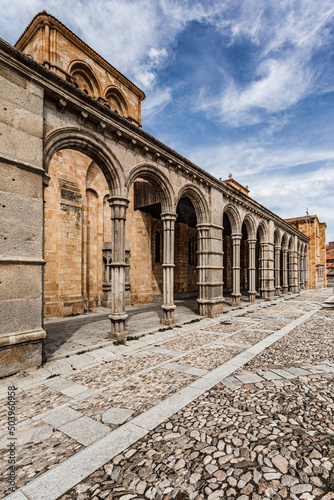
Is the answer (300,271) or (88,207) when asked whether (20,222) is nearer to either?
(88,207)

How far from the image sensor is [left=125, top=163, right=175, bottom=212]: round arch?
818cm

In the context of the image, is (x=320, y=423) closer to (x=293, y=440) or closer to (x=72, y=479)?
(x=293, y=440)

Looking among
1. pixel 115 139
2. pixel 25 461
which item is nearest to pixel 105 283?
pixel 115 139

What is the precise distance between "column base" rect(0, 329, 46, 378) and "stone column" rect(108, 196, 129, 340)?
216cm

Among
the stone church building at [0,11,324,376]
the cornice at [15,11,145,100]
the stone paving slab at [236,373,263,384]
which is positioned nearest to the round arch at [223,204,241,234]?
the stone church building at [0,11,324,376]

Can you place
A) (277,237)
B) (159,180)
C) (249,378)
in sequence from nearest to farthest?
(249,378), (159,180), (277,237)

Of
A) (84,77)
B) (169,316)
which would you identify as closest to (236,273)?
(169,316)

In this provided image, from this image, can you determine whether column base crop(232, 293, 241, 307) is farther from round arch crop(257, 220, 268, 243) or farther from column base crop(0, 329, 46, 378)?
column base crop(0, 329, 46, 378)

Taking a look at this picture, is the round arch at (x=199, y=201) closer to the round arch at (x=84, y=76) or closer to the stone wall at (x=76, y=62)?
the stone wall at (x=76, y=62)

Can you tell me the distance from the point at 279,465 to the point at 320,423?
1.05m

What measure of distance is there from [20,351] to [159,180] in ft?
21.0

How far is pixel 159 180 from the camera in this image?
895 cm

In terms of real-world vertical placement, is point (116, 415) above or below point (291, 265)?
below

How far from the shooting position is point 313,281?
31719 mm
